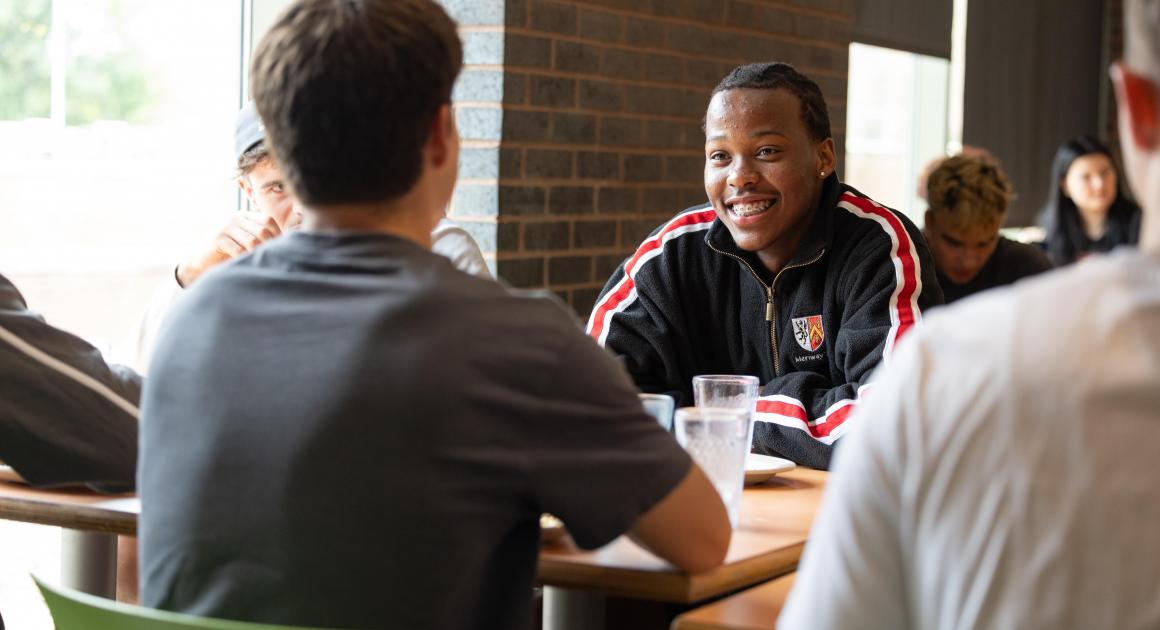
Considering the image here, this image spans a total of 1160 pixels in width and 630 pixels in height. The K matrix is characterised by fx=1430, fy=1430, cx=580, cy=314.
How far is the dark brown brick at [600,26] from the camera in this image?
4.04m

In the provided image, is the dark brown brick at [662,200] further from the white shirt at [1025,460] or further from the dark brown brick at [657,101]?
the white shirt at [1025,460]

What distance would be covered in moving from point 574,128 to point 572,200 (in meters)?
0.20

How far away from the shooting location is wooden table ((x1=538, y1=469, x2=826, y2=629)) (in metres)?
1.47

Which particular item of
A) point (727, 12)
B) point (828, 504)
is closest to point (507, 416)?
point (828, 504)

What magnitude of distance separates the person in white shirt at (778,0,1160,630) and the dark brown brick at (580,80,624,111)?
319cm

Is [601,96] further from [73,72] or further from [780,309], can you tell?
[780,309]

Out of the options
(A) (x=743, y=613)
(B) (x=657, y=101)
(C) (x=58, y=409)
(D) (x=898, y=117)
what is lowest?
(A) (x=743, y=613)

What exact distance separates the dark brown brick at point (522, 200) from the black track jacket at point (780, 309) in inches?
42.7

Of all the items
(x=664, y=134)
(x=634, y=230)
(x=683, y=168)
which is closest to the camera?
(x=634, y=230)

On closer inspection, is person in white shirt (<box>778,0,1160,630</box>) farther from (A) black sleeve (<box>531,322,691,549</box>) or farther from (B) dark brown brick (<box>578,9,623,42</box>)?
(B) dark brown brick (<box>578,9,623,42</box>)

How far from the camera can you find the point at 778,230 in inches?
102

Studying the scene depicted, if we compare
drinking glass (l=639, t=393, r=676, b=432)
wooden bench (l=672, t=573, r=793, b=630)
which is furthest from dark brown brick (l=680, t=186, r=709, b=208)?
wooden bench (l=672, t=573, r=793, b=630)

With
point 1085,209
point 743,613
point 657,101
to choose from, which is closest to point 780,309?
point 743,613

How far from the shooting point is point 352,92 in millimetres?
1297
